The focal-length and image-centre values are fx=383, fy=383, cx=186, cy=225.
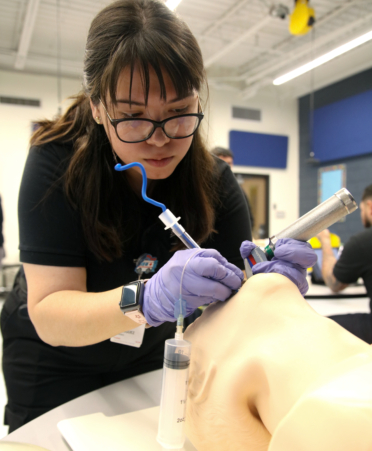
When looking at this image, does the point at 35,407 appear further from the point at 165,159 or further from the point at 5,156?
the point at 5,156

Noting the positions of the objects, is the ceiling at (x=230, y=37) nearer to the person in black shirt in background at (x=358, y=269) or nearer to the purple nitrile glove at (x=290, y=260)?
the person in black shirt in background at (x=358, y=269)

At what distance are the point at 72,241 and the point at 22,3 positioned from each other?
472 cm

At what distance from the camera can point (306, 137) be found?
23.7ft

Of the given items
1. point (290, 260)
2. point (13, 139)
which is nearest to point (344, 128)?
point (13, 139)

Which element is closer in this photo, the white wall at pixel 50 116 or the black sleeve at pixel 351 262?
the black sleeve at pixel 351 262

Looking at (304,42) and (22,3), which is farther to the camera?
(304,42)

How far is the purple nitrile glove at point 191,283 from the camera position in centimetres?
69

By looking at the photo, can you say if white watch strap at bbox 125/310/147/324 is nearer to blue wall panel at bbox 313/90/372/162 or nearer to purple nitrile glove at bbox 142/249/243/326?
purple nitrile glove at bbox 142/249/243/326

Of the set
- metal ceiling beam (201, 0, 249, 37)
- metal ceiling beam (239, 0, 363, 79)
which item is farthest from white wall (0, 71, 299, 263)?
metal ceiling beam (239, 0, 363, 79)

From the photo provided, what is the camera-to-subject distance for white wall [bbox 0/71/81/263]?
5.51m

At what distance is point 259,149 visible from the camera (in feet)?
23.2

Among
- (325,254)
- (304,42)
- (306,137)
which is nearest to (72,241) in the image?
(325,254)

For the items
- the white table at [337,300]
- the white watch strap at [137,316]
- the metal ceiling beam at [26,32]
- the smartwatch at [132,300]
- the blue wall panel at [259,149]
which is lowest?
the white table at [337,300]

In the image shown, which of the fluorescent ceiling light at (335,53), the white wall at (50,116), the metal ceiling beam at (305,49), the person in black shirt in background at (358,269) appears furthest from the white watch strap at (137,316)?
the metal ceiling beam at (305,49)
